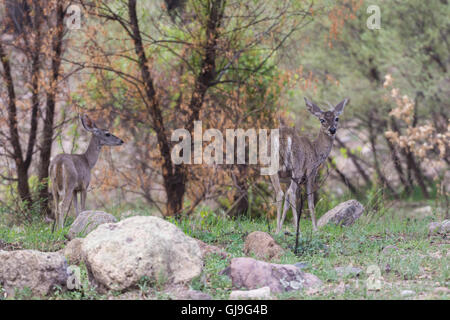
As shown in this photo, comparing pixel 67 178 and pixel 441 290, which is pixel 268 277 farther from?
pixel 67 178

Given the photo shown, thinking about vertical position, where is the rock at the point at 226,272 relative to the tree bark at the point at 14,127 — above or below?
below

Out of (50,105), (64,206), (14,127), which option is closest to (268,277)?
(64,206)

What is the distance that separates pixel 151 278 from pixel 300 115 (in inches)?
503

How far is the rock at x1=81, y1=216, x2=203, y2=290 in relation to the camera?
18.6 feet

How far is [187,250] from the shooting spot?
5.95m

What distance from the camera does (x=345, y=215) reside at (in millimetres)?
9195

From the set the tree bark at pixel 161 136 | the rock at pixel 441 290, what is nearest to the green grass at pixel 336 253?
the rock at pixel 441 290

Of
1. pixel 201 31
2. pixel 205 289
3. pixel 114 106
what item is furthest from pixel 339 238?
pixel 114 106

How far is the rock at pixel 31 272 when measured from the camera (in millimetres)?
5746

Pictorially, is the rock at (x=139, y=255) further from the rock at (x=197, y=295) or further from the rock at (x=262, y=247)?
the rock at (x=262, y=247)

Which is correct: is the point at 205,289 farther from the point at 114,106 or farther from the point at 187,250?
the point at 114,106

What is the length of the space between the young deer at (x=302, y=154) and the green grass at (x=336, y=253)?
0.52 m

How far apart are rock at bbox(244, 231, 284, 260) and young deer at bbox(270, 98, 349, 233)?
1.16 meters

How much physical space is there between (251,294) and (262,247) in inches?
64.3
